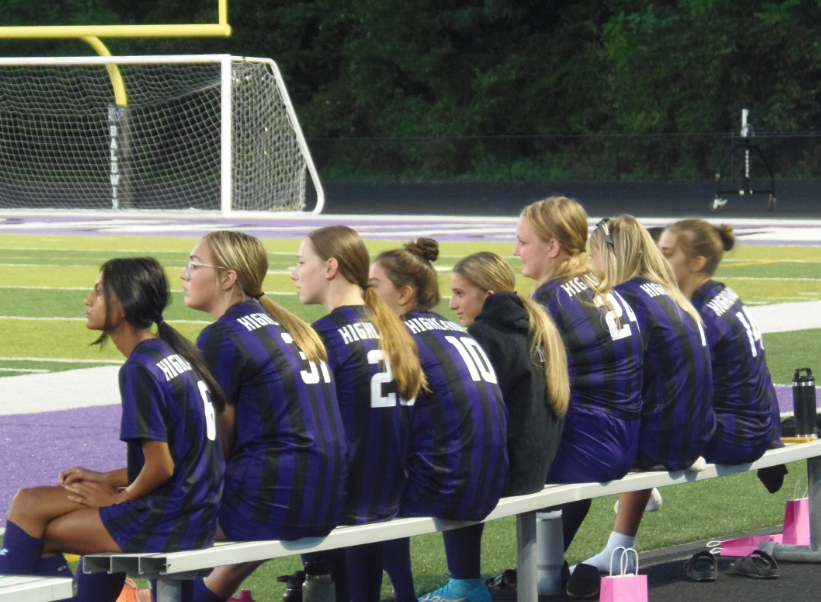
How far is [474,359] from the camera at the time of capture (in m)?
4.44

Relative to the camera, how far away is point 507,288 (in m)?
4.77

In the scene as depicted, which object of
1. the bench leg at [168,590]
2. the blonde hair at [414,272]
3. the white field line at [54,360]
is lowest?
the white field line at [54,360]

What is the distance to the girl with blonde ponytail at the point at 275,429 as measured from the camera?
13.2 feet

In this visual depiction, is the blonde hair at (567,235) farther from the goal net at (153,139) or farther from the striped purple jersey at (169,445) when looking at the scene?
the goal net at (153,139)

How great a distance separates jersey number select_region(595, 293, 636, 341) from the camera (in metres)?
4.84

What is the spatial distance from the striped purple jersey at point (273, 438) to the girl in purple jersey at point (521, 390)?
760 millimetres

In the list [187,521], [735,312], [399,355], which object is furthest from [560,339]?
[187,521]

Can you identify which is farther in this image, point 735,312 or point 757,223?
point 757,223

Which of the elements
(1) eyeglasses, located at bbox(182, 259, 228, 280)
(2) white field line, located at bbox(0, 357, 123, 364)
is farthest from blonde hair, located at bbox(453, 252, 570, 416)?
(2) white field line, located at bbox(0, 357, 123, 364)

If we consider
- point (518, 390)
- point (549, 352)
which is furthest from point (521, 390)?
point (549, 352)

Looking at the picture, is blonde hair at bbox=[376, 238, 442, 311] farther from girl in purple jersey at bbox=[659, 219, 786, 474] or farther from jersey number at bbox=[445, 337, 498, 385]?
girl in purple jersey at bbox=[659, 219, 786, 474]

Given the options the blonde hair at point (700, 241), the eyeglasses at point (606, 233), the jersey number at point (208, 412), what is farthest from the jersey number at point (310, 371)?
the blonde hair at point (700, 241)

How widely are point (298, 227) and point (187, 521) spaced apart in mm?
21974

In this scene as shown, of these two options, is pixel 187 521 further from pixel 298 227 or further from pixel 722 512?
pixel 298 227
